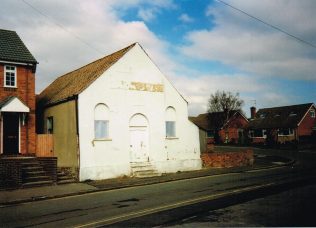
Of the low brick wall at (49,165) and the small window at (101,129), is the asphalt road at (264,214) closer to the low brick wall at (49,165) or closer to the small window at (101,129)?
the small window at (101,129)

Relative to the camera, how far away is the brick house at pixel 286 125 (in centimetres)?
5625

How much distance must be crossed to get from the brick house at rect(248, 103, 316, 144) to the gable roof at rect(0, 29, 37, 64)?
4250 centimetres

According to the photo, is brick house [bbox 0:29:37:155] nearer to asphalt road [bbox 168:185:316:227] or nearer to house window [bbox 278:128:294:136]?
asphalt road [bbox 168:185:316:227]

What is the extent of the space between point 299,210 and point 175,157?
1375cm

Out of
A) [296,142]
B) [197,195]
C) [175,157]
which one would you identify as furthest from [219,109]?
[197,195]

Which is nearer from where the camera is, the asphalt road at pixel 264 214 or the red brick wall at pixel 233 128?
the asphalt road at pixel 264 214

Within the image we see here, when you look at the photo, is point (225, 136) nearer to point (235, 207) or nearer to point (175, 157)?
point (175, 157)

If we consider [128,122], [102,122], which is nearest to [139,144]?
[128,122]

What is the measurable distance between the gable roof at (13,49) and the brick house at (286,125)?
4250 centimetres

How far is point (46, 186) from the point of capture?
710 inches

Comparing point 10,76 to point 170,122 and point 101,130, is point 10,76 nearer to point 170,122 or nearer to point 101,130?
point 101,130

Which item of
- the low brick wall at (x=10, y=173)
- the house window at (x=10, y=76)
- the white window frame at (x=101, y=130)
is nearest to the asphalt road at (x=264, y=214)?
the white window frame at (x=101, y=130)

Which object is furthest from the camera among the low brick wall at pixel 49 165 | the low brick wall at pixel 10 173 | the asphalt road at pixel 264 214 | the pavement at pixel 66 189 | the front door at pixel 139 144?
the front door at pixel 139 144

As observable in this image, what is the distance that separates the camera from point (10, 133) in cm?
2081
